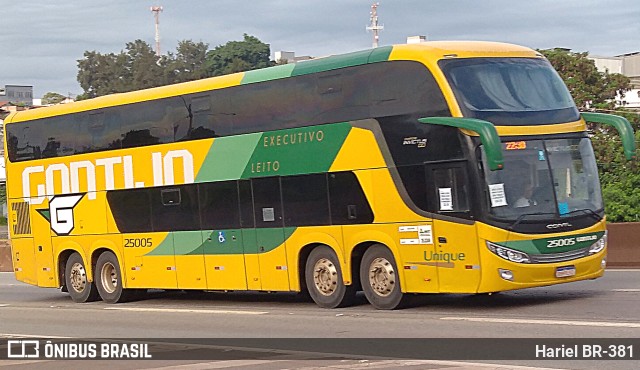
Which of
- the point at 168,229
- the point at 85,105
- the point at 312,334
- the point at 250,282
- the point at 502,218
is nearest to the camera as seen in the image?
the point at 312,334

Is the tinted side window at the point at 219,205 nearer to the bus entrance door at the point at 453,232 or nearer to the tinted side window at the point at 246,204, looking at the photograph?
the tinted side window at the point at 246,204

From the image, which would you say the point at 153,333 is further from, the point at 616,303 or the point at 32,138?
the point at 32,138

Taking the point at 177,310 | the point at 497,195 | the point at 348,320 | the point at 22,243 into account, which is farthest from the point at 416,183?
the point at 22,243

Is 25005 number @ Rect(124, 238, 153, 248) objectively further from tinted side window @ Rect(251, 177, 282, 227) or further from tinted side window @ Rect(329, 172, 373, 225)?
tinted side window @ Rect(329, 172, 373, 225)

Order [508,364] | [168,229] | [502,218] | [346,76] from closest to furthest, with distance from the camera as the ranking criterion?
[508,364], [502,218], [346,76], [168,229]

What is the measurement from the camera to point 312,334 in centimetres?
1582

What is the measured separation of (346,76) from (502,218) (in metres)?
3.66

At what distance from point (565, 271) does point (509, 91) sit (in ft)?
9.00

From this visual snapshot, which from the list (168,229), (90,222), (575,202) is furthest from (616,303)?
(90,222)

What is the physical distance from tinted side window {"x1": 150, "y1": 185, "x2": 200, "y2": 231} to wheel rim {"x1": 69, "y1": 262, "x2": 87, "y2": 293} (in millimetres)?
3065

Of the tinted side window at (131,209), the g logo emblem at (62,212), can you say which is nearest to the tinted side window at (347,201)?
the tinted side window at (131,209)

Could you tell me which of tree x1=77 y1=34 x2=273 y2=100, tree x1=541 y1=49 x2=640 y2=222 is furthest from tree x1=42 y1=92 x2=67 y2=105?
tree x1=541 y1=49 x2=640 y2=222

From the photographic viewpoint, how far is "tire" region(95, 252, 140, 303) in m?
24.5

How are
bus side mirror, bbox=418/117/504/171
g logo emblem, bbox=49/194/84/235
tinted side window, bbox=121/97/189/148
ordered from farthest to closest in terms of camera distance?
1. g logo emblem, bbox=49/194/84/235
2. tinted side window, bbox=121/97/189/148
3. bus side mirror, bbox=418/117/504/171
